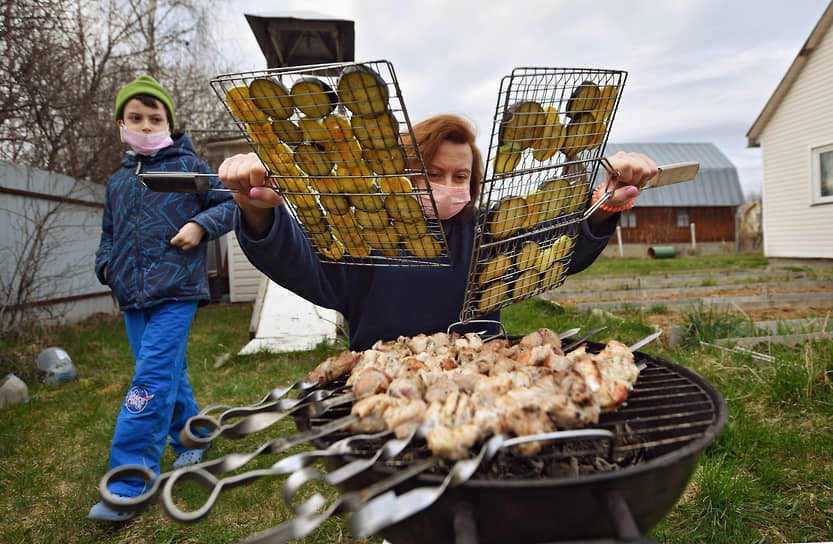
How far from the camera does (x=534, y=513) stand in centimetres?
96

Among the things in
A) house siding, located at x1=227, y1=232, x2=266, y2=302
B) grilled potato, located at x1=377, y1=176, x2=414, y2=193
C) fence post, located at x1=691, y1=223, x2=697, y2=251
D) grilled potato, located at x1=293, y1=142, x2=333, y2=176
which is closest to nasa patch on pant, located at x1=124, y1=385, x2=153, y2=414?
grilled potato, located at x1=293, y1=142, x2=333, y2=176

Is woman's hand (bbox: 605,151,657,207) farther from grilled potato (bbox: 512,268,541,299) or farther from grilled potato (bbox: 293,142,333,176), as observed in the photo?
grilled potato (bbox: 293,142,333,176)

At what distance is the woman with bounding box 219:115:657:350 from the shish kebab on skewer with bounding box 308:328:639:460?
493 mm

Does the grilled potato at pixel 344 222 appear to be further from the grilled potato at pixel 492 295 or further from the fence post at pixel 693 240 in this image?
the fence post at pixel 693 240

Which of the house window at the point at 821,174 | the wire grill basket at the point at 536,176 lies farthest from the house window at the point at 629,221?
the wire grill basket at the point at 536,176

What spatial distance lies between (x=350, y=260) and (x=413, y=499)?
129 cm

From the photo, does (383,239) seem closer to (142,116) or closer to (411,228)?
(411,228)

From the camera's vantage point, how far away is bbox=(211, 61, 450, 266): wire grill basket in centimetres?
125

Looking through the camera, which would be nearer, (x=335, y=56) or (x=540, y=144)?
(x=540, y=144)

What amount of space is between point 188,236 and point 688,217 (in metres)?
27.3

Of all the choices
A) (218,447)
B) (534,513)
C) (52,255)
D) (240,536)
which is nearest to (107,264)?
(218,447)

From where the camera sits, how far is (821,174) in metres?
12.1

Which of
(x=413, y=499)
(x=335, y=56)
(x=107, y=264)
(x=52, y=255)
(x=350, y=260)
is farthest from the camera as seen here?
(x=52, y=255)

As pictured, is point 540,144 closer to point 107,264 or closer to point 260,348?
point 107,264
